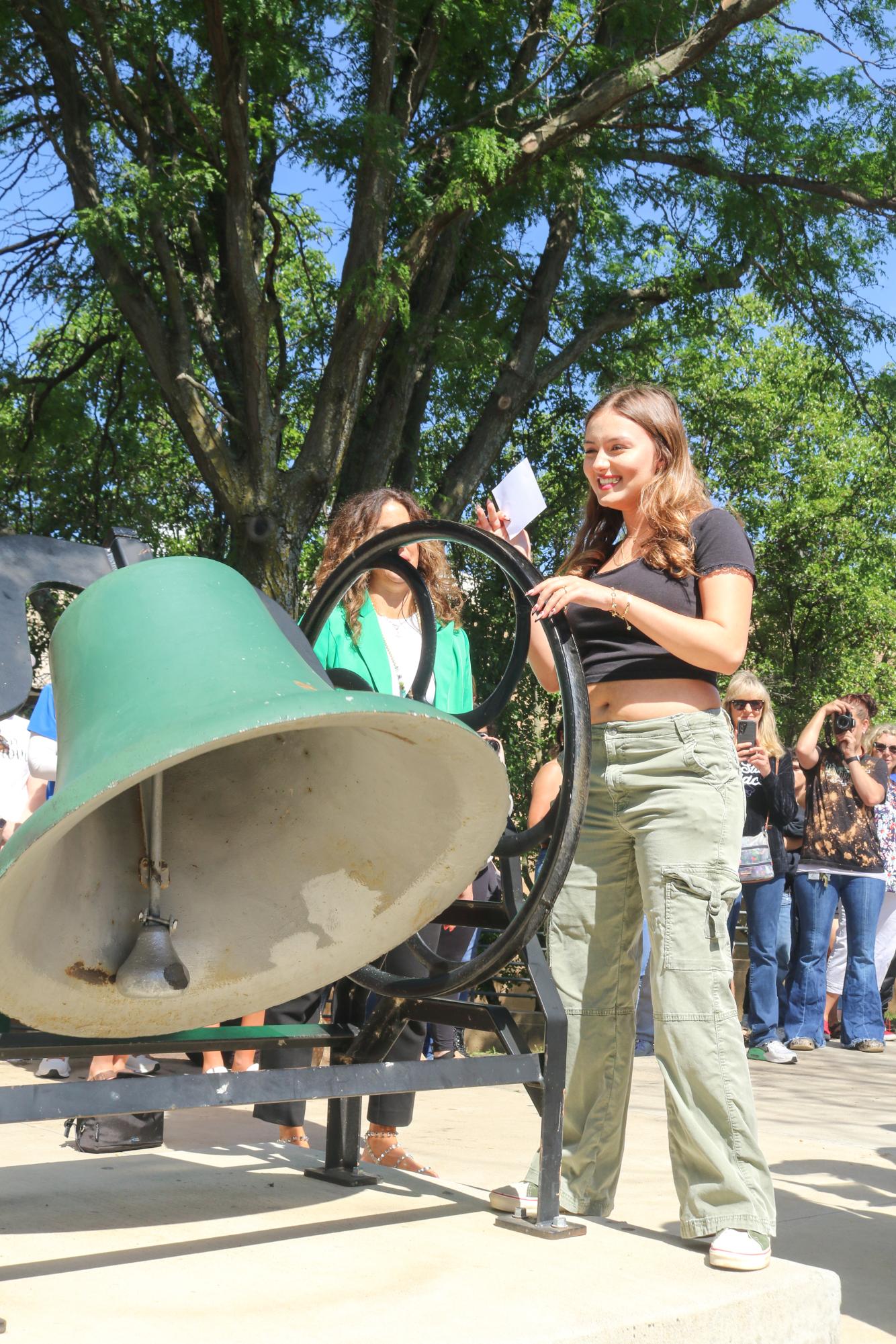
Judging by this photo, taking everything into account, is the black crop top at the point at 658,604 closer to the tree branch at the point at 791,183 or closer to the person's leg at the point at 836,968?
the person's leg at the point at 836,968

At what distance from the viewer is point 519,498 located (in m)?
2.57

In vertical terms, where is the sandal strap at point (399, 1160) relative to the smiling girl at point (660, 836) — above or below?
below

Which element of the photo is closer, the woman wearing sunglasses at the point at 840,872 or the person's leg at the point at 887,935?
the woman wearing sunglasses at the point at 840,872

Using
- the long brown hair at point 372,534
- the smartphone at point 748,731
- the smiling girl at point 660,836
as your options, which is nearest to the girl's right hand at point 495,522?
the smiling girl at point 660,836

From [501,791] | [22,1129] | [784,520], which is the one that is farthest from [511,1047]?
[784,520]

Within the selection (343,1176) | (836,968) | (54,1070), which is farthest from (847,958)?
(343,1176)

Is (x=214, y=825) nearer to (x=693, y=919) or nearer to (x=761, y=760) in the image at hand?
(x=693, y=919)

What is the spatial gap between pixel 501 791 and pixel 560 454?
1091cm

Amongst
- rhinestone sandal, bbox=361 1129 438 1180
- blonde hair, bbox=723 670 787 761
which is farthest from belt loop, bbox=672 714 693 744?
blonde hair, bbox=723 670 787 761

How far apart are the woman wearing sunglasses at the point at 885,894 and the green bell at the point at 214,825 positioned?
219 inches

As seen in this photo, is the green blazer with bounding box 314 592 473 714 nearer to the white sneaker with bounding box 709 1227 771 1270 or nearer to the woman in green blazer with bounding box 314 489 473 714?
the woman in green blazer with bounding box 314 489 473 714

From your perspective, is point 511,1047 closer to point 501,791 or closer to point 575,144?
point 501,791

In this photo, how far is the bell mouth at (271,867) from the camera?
210 centimetres

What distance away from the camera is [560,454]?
12711 mm
